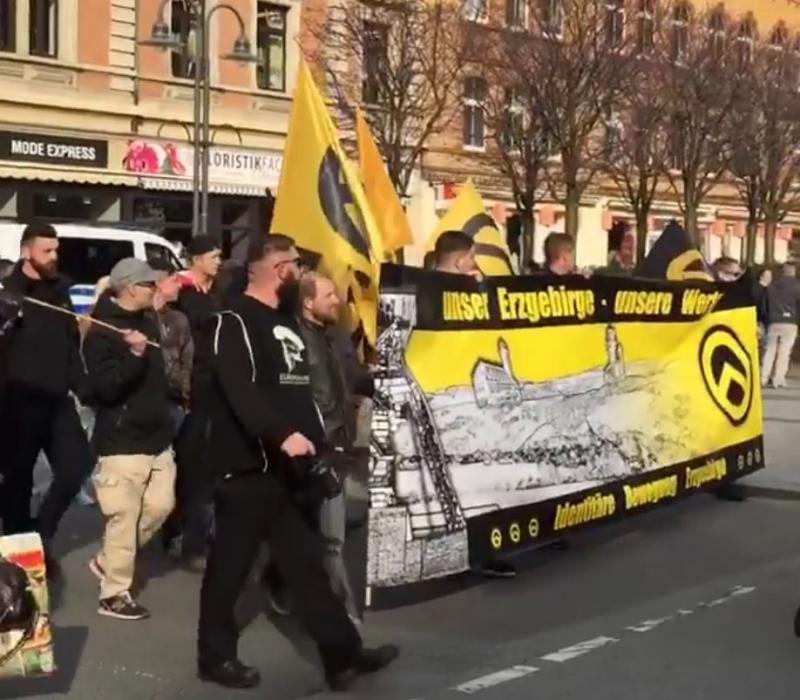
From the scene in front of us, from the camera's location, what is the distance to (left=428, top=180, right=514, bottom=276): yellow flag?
10.7 meters

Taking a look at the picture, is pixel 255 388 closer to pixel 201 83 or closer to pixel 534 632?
pixel 534 632

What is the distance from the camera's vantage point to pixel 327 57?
30.6 meters

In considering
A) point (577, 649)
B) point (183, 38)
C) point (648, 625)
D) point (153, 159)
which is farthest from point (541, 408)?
point (183, 38)

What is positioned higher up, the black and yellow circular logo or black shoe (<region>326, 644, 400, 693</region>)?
the black and yellow circular logo

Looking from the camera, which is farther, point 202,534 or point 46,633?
point 202,534

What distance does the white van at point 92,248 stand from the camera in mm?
20547

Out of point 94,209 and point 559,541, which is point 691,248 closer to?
point 559,541

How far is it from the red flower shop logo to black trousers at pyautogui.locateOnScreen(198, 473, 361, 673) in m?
23.0

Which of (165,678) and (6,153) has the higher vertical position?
(6,153)

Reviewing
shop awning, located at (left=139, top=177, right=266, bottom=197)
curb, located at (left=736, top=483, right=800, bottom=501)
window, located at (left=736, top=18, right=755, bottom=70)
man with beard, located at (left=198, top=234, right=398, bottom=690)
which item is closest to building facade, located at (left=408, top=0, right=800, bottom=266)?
window, located at (left=736, top=18, right=755, bottom=70)

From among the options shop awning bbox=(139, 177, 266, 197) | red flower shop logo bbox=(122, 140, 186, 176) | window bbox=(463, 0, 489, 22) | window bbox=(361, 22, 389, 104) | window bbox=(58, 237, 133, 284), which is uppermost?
window bbox=(463, 0, 489, 22)

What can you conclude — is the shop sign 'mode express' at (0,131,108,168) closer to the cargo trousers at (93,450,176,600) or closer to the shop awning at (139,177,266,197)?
the shop awning at (139,177,266,197)

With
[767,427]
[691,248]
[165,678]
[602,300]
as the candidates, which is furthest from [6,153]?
[165,678]

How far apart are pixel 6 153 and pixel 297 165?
62.8 ft
